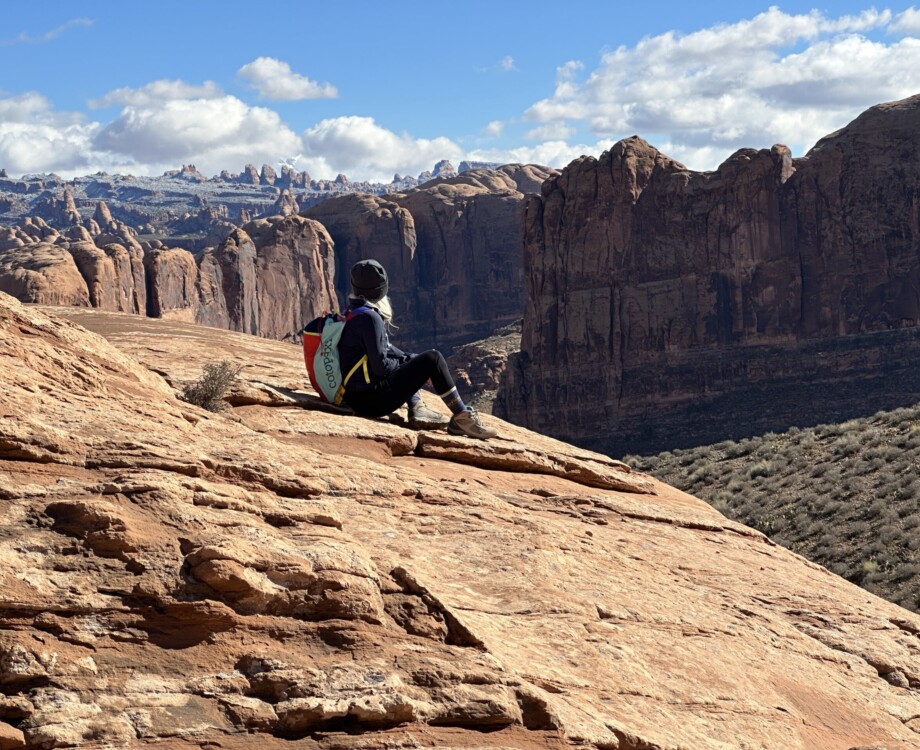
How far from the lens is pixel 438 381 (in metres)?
9.48

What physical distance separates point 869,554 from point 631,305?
5373cm

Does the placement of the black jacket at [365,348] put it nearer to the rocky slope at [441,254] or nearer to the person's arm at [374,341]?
the person's arm at [374,341]

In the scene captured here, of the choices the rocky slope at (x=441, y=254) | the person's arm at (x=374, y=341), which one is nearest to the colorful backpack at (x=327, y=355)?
the person's arm at (x=374, y=341)

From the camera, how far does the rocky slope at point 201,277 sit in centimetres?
5362

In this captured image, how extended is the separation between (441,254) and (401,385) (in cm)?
11330

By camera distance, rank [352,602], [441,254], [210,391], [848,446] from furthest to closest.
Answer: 1. [441,254]
2. [848,446]
3. [210,391]
4. [352,602]

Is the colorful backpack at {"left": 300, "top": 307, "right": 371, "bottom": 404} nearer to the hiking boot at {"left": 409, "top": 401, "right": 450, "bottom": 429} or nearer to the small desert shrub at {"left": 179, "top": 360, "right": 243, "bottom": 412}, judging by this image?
the hiking boot at {"left": 409, "top": 401, "right": 450, "bottom": 429}

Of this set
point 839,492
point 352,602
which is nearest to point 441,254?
point 839,492

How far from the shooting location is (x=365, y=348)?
9.19 m

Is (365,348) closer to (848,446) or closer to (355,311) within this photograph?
(355,311)

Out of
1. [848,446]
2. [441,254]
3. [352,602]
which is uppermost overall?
[441,254]

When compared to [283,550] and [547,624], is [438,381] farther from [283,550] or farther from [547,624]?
[283,550]

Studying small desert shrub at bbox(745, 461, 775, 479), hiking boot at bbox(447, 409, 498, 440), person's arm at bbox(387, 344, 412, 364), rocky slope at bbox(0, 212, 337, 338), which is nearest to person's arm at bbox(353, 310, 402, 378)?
person's arm at bbox(387, 344, 412, 364)

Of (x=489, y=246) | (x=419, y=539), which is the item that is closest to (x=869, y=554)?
(x=419, y=539)
